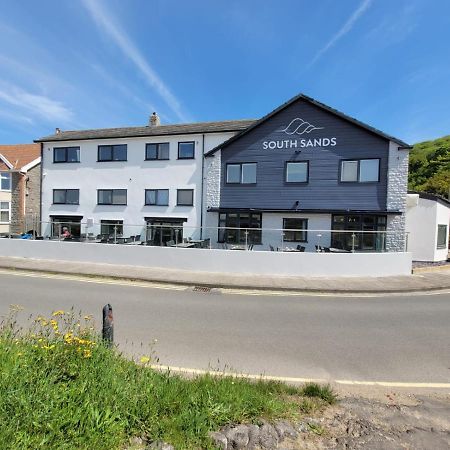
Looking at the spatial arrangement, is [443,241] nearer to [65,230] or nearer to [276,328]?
[276,328]

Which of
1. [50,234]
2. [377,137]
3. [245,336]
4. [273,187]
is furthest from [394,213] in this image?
[50,234]

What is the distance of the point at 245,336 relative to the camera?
627cm

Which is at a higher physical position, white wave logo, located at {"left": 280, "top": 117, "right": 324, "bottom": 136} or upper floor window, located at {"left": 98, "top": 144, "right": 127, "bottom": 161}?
white wave logo, located at {"left": 280, "top": 117, "right": 324, "bottom": 136}

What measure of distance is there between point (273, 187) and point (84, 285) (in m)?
12.4

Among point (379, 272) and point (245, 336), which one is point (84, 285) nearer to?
point (245, 336)

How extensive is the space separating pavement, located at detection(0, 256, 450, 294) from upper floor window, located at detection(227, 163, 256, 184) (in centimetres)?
845

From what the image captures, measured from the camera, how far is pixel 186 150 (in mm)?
21719

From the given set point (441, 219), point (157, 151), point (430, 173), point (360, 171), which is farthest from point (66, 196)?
point (430, 173)

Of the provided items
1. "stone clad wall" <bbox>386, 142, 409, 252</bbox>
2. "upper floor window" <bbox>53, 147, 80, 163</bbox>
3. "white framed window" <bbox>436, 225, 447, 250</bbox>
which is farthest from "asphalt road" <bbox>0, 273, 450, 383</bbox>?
"upper floor window" <bbox>53, 147, 80, 163</bbox>

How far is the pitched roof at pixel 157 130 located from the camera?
843 inches

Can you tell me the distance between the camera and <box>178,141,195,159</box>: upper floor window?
21.6 metres

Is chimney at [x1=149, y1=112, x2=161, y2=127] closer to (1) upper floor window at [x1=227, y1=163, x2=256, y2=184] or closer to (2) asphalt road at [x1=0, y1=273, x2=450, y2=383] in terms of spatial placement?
(1) upper floor window at [x1=227, y1=163, x2=256, y2=184]

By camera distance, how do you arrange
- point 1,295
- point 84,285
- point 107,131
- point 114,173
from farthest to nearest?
1. point 107,131
2. point 114,173
3. point 84,285
4. point 1,295

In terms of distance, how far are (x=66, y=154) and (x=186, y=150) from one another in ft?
32.7
